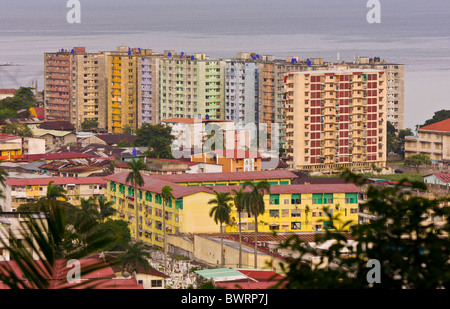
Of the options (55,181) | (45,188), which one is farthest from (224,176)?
(45,188)

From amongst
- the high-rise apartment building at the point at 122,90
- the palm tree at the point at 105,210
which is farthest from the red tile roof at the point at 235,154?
the high-rise apartment building at the point at 122,90

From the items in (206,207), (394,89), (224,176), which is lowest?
(206,207)

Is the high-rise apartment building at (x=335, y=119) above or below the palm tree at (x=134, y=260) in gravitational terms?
above

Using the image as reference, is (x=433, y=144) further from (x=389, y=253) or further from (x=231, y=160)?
(x=389, y=253)

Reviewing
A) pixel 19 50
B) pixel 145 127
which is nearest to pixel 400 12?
pixel 19 50

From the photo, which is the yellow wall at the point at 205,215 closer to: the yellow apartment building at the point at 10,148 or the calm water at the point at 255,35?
Answer: the yellow apartment building at the point at 10,148

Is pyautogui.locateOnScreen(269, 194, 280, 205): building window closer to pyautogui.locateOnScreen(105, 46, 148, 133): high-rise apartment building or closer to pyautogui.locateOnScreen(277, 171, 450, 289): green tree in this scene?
pyautogui.locateOnScreen(277, 171, 450, 289): green tree
